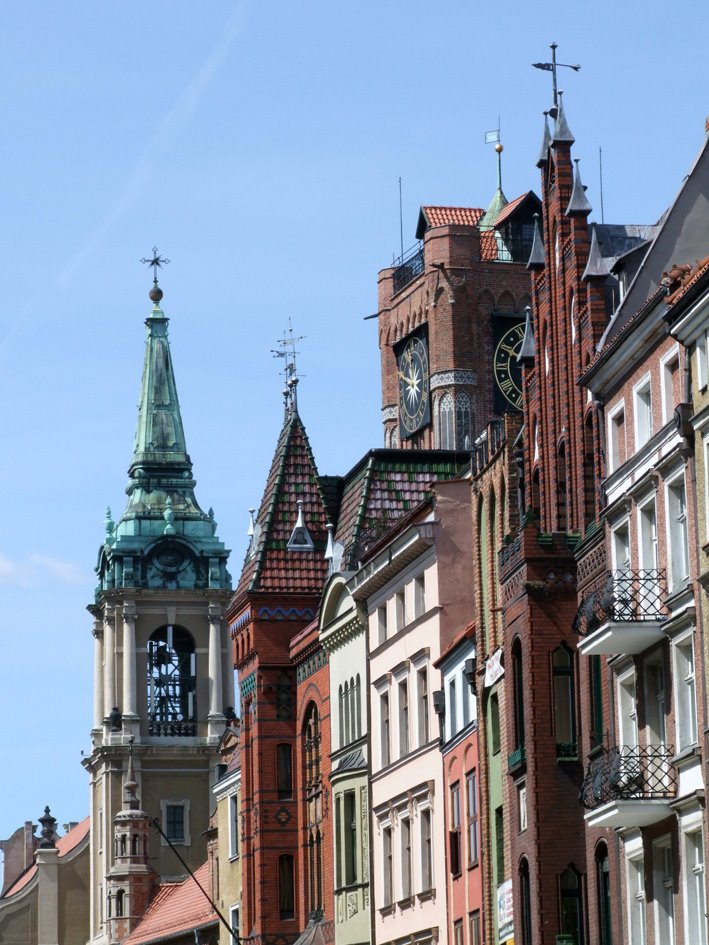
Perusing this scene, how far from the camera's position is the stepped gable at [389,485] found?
270 feet

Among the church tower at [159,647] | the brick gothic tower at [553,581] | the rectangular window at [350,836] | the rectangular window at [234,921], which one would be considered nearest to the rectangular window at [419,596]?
the rectangular window at [350,836]

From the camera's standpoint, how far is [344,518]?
284ft

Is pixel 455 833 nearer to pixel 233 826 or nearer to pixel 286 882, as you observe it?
pixel 286 882

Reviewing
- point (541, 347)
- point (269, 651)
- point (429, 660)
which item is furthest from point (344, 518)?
point (541, 347)

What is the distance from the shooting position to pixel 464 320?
140m

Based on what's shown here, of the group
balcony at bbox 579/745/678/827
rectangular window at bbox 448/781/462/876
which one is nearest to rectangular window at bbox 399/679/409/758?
rectangular window at bbox 448/781/462/876

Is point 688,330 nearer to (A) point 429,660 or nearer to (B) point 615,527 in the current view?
(B) point 615,527

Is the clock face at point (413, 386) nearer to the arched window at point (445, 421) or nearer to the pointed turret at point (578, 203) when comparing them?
the arched window at point (445, 421)

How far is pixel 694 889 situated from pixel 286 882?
133 feet

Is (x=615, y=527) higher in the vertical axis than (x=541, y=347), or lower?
lower

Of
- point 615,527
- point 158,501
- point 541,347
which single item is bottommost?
point 615,527

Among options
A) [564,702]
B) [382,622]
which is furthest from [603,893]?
[382,622]

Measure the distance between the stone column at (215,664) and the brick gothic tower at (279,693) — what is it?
66267 mm

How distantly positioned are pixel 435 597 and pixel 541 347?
29.8 ft
